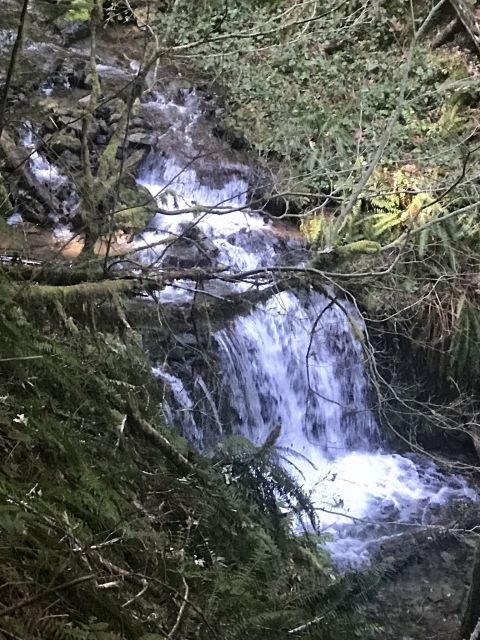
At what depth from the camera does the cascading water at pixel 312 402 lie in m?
6.51

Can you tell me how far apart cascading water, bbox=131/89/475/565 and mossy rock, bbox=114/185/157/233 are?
25 cm

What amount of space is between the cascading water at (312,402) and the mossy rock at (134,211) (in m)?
0.25

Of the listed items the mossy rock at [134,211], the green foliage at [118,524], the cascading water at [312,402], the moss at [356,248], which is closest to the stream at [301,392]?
the cascading water at [312,402]

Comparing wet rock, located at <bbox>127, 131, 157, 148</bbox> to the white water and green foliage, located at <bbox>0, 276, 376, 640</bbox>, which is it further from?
green foliage, located at <bbox>0, 276, 376, 640</bbox>

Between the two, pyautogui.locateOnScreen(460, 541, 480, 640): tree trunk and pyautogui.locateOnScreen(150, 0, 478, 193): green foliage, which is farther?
pyautogui.locateOnScreen(150, 0, 478, 193): green foliage

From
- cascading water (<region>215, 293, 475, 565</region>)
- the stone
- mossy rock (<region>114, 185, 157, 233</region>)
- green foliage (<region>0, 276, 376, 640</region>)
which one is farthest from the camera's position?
the stone

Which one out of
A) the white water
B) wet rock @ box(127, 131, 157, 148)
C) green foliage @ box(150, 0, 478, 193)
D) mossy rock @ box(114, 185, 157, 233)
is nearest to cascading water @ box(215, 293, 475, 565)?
the white water

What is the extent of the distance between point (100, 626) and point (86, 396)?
4.49ft

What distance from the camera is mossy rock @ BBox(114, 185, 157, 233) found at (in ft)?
25.4

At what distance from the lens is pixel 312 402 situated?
7.86m

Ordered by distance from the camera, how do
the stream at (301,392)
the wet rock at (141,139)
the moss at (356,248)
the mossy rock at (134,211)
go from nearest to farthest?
1. the moss at (356,248)
2. the stream at (301,392)
3. the mossy rock at (134,211)
4. the wet rock at (141,139)

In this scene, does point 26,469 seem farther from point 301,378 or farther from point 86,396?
point 301,378

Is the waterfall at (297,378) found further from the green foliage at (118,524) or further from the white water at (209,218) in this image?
the green foliage at (118,524)

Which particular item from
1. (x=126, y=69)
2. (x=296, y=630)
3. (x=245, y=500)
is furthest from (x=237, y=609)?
(x=126, y=69)
